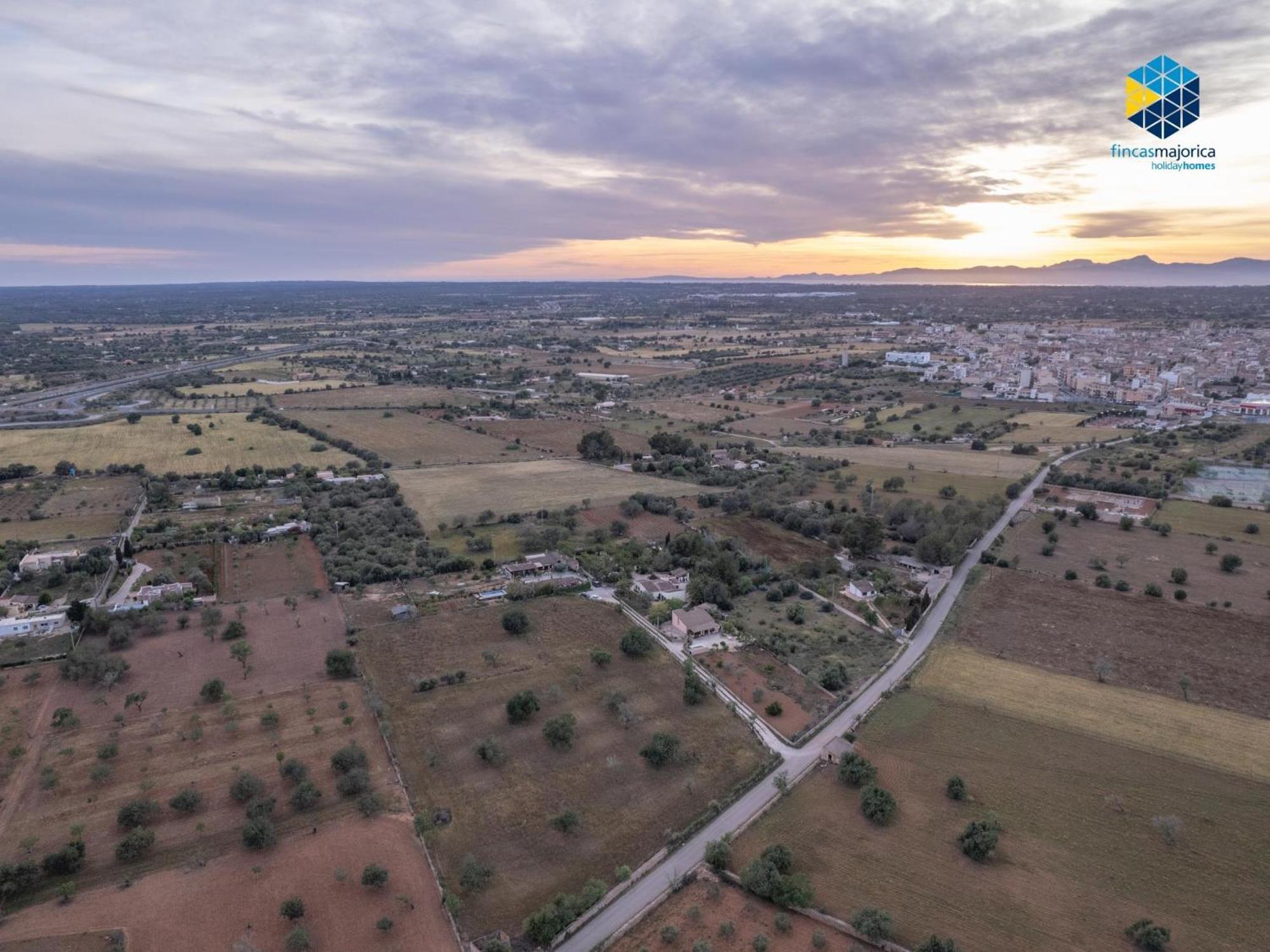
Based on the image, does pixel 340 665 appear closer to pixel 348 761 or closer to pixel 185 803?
pixel 348 761

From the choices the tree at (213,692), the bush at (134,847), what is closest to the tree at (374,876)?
the bush at (134,847)

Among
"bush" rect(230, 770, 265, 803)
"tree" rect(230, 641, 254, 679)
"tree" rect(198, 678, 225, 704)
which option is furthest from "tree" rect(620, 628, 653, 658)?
"tree" rect(198, 678, 225, 704)

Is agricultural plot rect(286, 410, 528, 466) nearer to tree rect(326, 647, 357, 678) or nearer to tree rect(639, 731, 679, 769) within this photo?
tree rect(326, 647, 357, 678)

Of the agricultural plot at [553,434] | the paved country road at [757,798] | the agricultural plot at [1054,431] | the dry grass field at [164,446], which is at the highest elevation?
the dry grass field at [164,446]

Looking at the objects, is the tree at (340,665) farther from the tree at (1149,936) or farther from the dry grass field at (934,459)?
the dry grass field at (934,459)

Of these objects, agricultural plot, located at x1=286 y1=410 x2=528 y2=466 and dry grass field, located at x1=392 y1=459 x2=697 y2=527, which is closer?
dry grass field, located at x1=392 y1=459 x2=697 y2=527

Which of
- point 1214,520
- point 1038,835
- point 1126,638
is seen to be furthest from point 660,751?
point 1214,520

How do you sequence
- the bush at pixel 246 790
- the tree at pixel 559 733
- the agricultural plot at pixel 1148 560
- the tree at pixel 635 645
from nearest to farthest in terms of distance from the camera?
the bush at pixel 246 790 < the tree at pixel 559 733 < the tree at pixel 635 645 < the agricultural plot at pixel 1148 560
